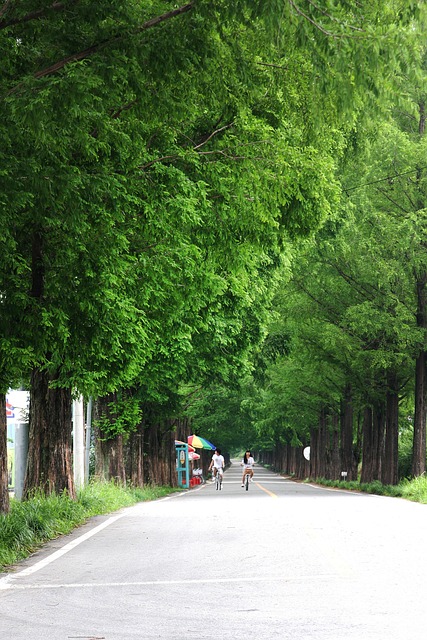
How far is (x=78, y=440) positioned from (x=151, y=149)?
486 inches

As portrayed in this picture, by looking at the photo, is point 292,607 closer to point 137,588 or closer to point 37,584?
point 137,588

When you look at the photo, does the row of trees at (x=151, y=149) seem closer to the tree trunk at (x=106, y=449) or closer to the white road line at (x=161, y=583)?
the white road line at (x=161, y=583)

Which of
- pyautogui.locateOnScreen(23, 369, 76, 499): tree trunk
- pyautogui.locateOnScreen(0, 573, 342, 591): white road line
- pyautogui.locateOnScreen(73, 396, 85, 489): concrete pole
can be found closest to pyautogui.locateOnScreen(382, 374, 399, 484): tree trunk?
pyautogui.locateOnScreen(73, 396, 85, 489): concrete pole

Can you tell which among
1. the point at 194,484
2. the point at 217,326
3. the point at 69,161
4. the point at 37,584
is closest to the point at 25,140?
the point at 69,161

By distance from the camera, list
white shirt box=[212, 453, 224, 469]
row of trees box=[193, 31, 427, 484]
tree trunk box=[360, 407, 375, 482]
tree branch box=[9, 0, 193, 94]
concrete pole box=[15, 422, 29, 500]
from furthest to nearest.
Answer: tree trunk box=[360, 407, 375, 482]
white shirt box=[212, 453, 224, 469]
row of trees box=[193, 31, 427, 484]
concrete pole box=[15, 422, 29, 500]
tree branch box=[9, 0, 193, 94]

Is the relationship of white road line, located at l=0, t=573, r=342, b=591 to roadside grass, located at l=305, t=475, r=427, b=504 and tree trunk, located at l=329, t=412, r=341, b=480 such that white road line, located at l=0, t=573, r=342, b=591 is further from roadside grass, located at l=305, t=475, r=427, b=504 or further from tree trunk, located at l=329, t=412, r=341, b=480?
tree trunk, located at l=329, t=412, r=341, b=480

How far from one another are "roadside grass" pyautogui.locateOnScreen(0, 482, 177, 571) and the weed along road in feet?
0.91

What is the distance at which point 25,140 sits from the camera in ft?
35.0

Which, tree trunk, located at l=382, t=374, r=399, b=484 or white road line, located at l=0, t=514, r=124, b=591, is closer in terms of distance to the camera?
white road line, located at l=0, t=514, r=124, b=591

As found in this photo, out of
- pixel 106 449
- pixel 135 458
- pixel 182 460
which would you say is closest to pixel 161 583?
pixel 106 449

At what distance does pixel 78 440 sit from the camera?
82.2 ft

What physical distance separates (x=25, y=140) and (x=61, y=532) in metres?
7.47

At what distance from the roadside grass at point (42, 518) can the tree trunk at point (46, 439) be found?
700mm

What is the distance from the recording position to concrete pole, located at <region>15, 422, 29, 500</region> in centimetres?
2089
